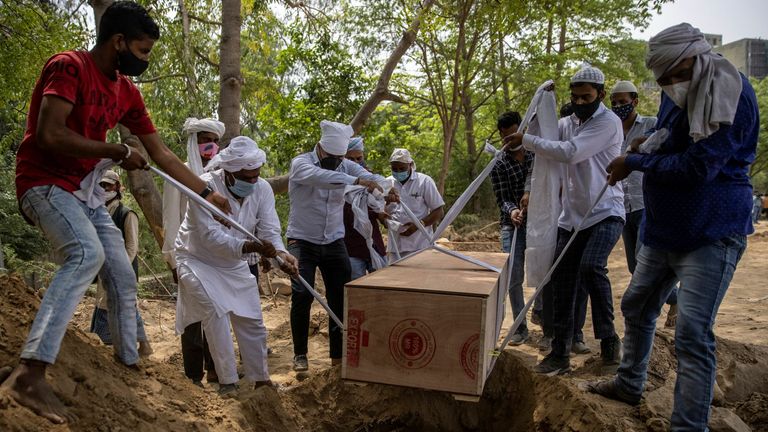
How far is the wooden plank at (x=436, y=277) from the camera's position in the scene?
2.69 m

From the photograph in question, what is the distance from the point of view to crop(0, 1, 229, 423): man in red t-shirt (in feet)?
7.50

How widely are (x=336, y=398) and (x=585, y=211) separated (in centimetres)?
207

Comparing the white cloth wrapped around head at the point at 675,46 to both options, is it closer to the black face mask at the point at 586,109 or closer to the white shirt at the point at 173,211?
the black face mask at the point at 586,109

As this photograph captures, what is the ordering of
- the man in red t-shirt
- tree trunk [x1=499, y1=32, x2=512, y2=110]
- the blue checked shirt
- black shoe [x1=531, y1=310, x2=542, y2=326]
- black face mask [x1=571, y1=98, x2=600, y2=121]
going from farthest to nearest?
tree trunk [x1=499, y1=32, x2=512, y2=110] < black shoe [x1=531, y1=310, x2=542, y2=326] < the blue checked shirt < black face mask [x1=571, y1=98, x2=600, y2=121] < the man in red t-shirt

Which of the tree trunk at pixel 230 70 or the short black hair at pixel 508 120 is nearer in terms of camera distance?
the short black hair at pixel 508 120

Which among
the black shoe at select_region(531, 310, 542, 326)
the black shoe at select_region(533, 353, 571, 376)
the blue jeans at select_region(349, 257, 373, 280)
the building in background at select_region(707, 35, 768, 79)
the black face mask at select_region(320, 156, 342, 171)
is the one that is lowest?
the black shoe at select_region(531, 310, 542, 326)

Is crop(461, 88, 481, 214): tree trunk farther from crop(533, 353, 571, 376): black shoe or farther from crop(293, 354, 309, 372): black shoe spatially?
crop(533, 353, 571, 376): black shoe

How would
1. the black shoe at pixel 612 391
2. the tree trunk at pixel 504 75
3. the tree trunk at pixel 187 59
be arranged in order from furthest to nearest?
1. the tree trunk at pixel 504 75
2. the tree trunk at pixel 187 59
3. the black shoe at pixel 612 391

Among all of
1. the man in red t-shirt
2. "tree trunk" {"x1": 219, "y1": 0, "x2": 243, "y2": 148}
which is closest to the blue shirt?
the man in red t-shirt

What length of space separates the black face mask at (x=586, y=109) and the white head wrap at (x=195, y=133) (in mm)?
2663

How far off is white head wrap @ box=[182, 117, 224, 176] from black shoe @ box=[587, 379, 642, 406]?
302 cm

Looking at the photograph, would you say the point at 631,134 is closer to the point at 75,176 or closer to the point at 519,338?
the point at 519,338

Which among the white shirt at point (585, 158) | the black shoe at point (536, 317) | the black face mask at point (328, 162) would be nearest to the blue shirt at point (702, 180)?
the white shirt at point (585, 158)

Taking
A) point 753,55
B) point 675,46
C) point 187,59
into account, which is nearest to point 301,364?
point 675,46
